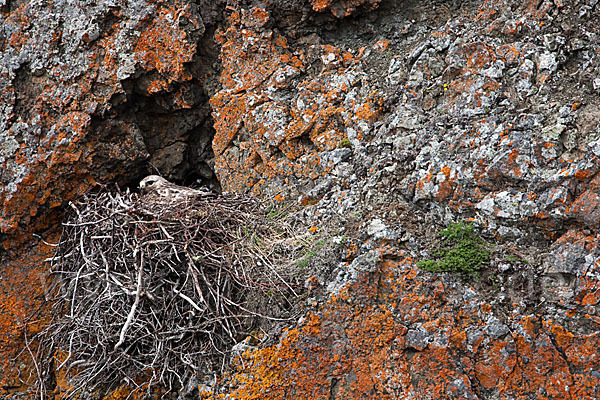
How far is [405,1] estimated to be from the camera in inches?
167

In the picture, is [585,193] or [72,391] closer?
[585,193]

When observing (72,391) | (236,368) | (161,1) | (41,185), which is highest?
(161,1)

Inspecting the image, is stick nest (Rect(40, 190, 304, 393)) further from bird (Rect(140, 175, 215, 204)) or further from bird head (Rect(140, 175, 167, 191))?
bird head (Rect(140, 175, 167, 191))

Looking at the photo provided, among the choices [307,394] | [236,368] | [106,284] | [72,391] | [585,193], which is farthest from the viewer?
[106,284]

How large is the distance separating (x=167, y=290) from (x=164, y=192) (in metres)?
1.02

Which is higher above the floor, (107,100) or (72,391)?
(107,100)

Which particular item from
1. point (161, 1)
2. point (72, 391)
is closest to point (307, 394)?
point (72, 391)

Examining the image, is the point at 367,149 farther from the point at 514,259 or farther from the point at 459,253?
the point at 514,259

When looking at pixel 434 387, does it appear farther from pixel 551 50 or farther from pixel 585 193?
pixel 551 50

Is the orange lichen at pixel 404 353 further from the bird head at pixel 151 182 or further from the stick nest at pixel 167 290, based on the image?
the bird head at pixel 151 182

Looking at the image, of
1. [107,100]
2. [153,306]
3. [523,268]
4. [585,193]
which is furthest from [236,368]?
[107,100]

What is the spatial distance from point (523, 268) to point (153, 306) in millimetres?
2321

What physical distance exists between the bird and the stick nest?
0.52 ft

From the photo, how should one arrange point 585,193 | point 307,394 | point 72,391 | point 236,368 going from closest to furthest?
point 585,193 < point 307,394 < point 236,368 < point 72,391
